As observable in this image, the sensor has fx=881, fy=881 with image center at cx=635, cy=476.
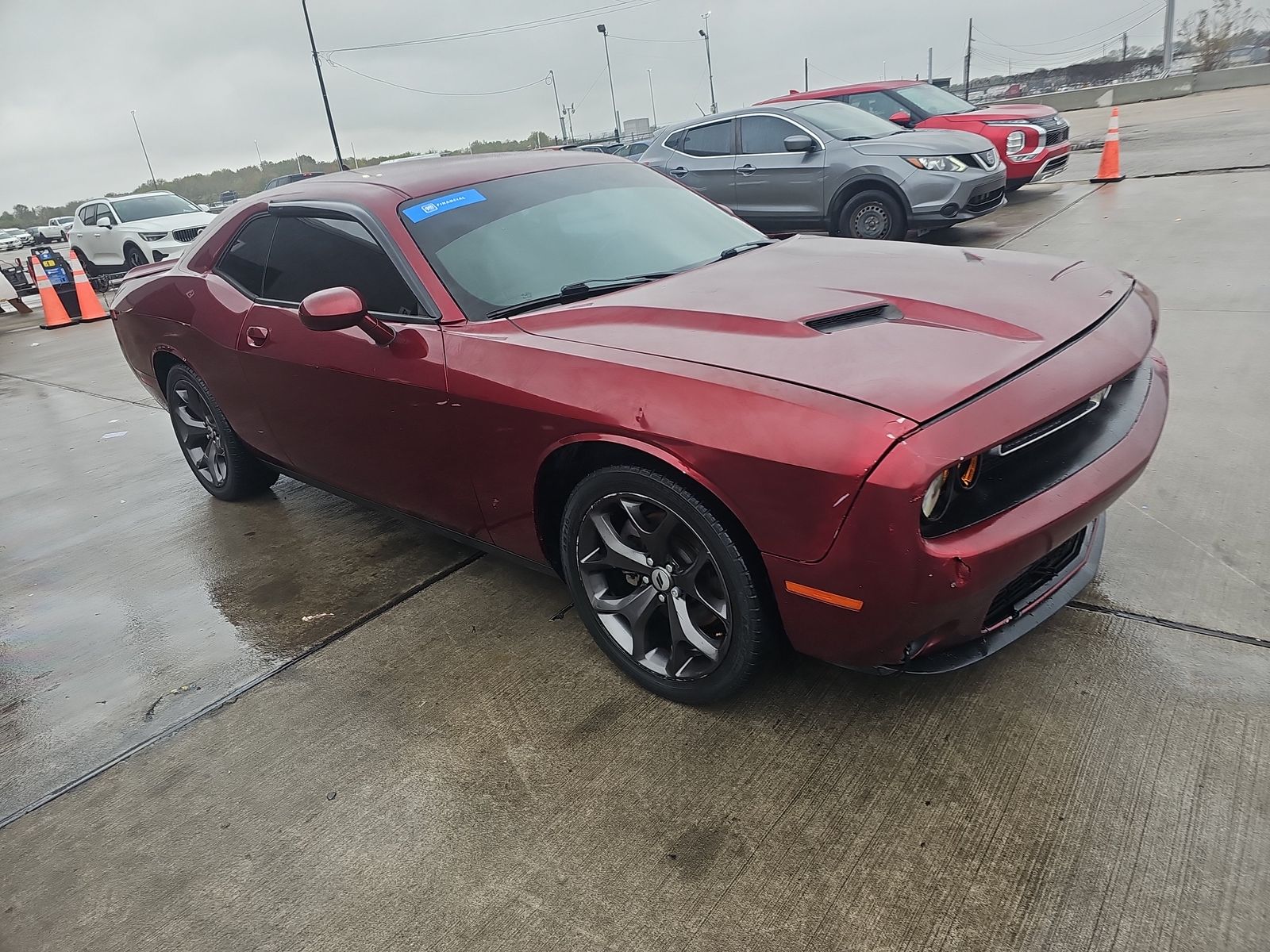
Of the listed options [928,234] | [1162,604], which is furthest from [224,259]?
[928,234]

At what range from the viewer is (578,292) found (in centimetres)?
288

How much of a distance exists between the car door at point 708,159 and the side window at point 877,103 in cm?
258

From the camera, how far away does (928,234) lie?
949cm

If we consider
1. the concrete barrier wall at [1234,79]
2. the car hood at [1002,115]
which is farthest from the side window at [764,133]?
the concrete barrier wall at [1234,79]

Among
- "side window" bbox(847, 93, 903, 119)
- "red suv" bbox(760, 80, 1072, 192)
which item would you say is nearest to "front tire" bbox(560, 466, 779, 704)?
"red suv" bbox(760, 80, 1072, 192)

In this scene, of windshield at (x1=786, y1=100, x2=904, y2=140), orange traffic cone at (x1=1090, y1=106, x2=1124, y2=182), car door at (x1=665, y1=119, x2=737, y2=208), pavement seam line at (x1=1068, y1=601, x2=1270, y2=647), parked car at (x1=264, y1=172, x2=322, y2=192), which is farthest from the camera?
orange traffic cone at (x1=1090, y1=106, x2=1124, y2=182)

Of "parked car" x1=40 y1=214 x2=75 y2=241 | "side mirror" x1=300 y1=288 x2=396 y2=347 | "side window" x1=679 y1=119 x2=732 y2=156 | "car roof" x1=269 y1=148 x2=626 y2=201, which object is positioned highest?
"car roof" x1=269 y1=148 x2=626 y2=201

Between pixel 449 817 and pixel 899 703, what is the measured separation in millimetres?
1252

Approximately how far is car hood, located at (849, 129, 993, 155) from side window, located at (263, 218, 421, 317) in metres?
6.27

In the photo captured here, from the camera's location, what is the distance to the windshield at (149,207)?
641 inches

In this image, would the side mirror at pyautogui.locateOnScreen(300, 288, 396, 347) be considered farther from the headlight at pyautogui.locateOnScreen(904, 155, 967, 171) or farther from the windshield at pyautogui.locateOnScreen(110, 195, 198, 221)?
the windshield at pyautogui.locateOnScreen(110, 195, 198, 221)

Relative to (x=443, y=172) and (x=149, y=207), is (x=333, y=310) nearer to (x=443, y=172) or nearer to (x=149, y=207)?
(x=443, y=172)

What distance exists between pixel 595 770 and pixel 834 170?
24.2 feet

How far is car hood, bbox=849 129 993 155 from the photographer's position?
8188 millimetres
